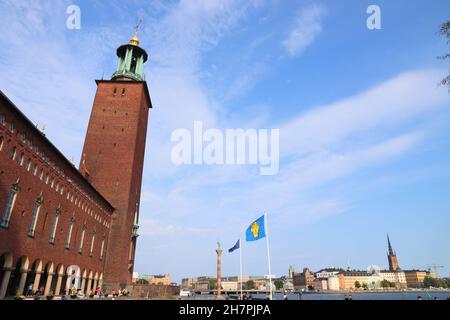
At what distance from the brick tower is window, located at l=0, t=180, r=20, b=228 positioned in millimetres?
25155

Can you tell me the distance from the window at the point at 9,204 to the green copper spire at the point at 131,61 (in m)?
38.4

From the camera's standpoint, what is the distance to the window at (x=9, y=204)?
85.3ft

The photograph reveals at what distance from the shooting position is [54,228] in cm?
3441

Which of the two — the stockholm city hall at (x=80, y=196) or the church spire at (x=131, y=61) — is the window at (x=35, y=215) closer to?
the stockholm city hall at (x=80, y=196)

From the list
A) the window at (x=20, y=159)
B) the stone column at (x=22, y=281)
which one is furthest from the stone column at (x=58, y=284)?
the window at (x=20, y=159)

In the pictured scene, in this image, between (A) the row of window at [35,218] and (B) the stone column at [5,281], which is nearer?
(A) the row of window at [35,218]

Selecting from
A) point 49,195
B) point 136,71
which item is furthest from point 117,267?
point 136,71

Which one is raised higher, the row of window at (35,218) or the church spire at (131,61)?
the church spire at (131,61)

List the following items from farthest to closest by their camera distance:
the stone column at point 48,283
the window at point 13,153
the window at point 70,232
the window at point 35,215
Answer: the window at point 70,232 → the stone column at point 48,283 → the window at point 35,215 → the window at point 13,153

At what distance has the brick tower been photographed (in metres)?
51.7

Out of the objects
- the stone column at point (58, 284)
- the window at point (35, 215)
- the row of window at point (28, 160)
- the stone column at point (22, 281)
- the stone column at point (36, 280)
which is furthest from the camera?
the stone column at point (58, 284)

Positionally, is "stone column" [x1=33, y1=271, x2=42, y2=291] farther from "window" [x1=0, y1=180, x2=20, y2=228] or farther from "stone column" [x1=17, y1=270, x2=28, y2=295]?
"window" [x1=0, y1=180, x2=20, y2=228]

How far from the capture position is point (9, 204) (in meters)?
26.7
